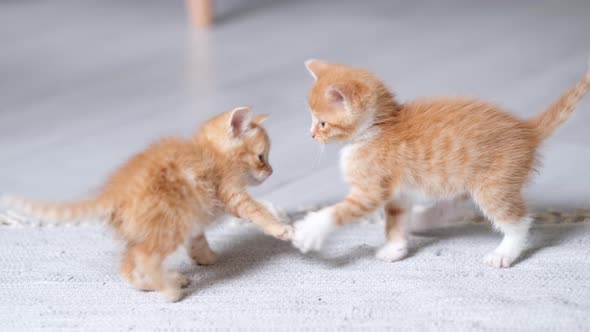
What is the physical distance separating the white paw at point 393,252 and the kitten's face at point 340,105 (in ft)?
0.81

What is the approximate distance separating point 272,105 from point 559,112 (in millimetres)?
1073

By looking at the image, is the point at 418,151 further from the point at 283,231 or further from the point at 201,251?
the point at 201,251

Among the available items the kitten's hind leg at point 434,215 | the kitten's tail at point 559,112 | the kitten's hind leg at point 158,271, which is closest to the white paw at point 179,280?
the kitten's hind leg at point 158,271

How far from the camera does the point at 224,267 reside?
1.69m

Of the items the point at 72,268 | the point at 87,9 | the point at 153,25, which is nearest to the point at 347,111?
the point at 72,268

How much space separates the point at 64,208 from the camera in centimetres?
149

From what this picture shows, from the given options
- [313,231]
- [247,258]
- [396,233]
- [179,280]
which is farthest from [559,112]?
[179,280]

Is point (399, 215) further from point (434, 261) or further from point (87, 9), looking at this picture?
point (87, 9)

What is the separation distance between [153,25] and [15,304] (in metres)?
1.93

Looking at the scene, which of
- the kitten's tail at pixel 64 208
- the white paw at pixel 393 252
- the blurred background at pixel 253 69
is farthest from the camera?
the blurred background at pixel 253 69

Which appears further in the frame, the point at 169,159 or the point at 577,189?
the point at 577,189

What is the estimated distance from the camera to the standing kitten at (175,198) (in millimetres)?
1495

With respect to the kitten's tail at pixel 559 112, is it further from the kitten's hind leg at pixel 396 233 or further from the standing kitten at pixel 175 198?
the standing kitten at pixel 175 198

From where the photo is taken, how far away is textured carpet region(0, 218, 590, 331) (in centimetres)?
149
